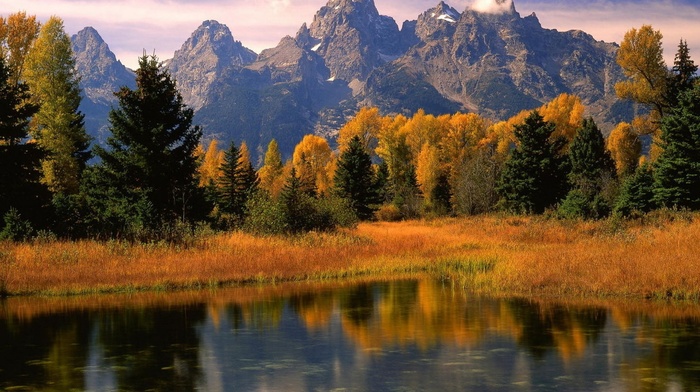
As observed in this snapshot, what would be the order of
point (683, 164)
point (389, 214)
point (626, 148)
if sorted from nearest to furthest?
1. point (683, 164)
2. point (389, 214)
3. point (626, 148)

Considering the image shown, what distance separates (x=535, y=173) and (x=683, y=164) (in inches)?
577

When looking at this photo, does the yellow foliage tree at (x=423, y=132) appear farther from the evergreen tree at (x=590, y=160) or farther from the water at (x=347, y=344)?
the water at (x=347, y=344)

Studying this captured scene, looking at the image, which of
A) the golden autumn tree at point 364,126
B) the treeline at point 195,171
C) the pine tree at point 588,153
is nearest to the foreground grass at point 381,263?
the treeline at point 195,171

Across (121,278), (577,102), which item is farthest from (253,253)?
(577,102)

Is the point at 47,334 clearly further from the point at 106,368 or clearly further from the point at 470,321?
the point at 470,321

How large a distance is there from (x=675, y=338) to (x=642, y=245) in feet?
35.9

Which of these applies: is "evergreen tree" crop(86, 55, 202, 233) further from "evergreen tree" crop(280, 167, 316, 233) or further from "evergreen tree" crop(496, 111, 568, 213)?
"evergreen tree" crop(496, 111, 568, 213)

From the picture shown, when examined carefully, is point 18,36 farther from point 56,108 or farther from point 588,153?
point 588,153

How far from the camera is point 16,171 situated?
32.0m

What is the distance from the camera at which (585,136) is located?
69500mm

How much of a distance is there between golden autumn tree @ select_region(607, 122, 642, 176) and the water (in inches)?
1902

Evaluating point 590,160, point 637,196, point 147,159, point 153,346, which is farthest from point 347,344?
point 590,160

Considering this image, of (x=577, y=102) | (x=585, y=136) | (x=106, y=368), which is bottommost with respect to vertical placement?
(x=106, y=368)

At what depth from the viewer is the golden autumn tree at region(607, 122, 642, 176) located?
66887mm
